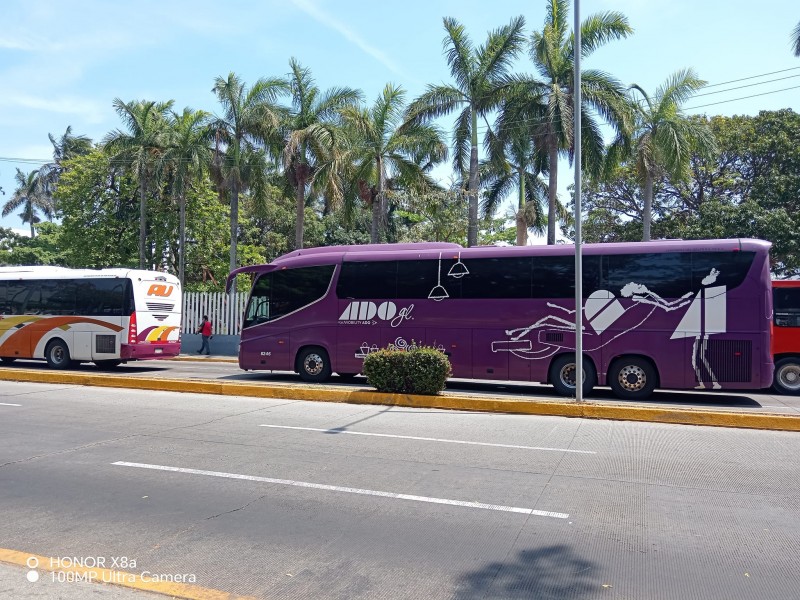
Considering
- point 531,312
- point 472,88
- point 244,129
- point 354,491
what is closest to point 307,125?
point 244,129

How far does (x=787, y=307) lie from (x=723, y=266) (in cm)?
342

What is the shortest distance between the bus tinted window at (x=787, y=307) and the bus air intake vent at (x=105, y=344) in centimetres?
1763

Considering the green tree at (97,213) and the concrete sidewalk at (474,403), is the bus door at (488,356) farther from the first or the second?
the green tree at (97,213)

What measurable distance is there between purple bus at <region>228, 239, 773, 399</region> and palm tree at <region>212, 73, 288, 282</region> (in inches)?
466

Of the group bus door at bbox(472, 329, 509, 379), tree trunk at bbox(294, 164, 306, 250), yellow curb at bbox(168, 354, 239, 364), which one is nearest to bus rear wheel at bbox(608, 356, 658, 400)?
bus door at bbox(472, 329, 509, 379)

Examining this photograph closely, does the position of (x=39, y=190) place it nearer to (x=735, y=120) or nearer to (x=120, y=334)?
(x=120, y=334)

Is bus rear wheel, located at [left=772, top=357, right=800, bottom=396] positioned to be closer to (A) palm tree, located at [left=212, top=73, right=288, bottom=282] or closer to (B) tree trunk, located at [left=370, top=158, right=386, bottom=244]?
(B) tree trunk, located at [left=370, top=158, right=386, bottom=244]

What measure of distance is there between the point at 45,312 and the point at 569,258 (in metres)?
15.7

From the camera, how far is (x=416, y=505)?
20.5 feet

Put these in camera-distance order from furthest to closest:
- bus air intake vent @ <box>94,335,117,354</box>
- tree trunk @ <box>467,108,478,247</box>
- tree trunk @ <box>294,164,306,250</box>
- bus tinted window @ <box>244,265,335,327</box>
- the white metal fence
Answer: the white metal fence < tree trunk @ <box>294,164,306,250</box> < tree trunk @ <box>467,108,478,247</box> < bus air intake vent @ <box>94,335,117,354</box> < bus tinted window @ <box>244,265,335,327</box>

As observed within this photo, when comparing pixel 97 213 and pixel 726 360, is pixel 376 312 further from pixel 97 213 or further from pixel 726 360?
pixel 97 213

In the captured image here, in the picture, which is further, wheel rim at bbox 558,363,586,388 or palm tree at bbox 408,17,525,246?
palm tree at bbox 408,17,525,246

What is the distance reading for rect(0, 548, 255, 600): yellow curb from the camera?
431cm

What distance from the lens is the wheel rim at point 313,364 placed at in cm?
1730
